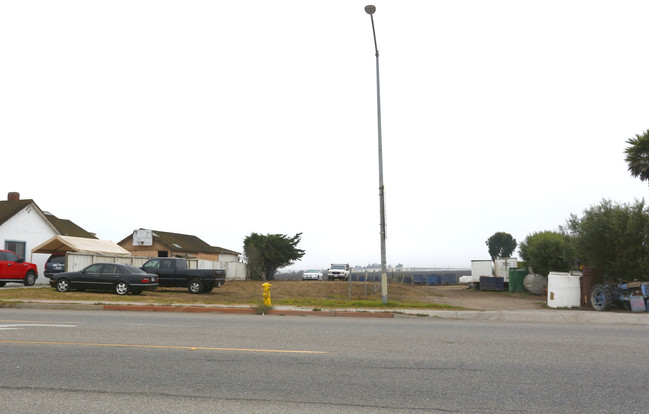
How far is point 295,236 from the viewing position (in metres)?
67.9

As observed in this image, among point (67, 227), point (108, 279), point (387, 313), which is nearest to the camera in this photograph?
point (387, 313)

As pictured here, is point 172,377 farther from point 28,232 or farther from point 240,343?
point 28,232

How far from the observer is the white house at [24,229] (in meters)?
31.7

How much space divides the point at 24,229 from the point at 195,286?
15232mm

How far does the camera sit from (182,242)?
56.9 metres

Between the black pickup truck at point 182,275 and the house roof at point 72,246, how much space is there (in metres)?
6.75

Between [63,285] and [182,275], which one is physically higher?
[182,275]

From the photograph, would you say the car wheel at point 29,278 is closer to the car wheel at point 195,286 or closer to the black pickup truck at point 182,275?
the black pickup truck at point 182,275

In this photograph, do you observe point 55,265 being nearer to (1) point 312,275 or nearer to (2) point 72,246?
(2) point 72,246

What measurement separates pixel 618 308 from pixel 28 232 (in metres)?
32.8

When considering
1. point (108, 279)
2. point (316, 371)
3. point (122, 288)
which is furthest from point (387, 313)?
point (108, 279)

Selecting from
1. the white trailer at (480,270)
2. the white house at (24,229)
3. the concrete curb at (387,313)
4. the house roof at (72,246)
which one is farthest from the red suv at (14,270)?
the white trailer at (480,270)

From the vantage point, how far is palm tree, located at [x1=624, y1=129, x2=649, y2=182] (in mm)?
24745

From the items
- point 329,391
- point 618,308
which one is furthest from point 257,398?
point 618,308
